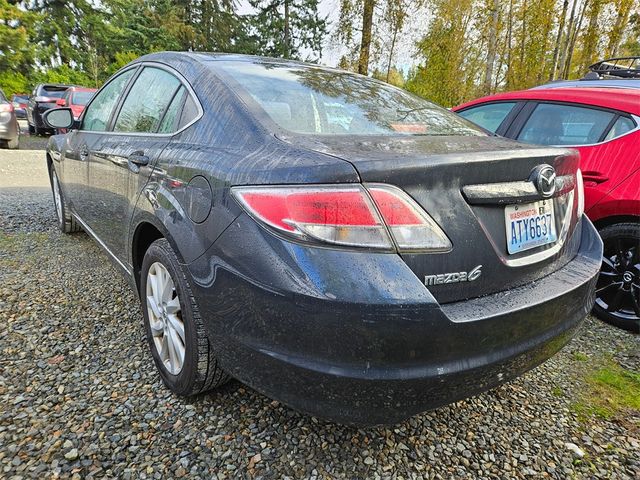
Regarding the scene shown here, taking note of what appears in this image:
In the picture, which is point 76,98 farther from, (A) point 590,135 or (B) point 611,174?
(B) point 611,174

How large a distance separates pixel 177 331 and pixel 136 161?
84 cm

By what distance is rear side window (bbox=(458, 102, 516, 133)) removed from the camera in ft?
11.1

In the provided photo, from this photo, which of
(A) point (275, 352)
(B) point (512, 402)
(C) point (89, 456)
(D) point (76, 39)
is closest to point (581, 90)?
(B) point (512, 402)

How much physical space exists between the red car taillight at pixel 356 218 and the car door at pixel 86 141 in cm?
194

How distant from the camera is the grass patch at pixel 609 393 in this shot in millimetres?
1919

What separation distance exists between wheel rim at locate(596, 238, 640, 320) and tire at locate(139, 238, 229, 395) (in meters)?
2.47

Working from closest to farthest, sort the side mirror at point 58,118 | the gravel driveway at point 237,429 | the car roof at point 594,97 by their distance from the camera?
the gravel driveway at point 237,429
the car roof at point 594,97
the side mirror at point 58,118

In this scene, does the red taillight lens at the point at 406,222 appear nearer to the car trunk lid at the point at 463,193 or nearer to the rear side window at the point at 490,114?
the car trunk lid at the point at 463,193

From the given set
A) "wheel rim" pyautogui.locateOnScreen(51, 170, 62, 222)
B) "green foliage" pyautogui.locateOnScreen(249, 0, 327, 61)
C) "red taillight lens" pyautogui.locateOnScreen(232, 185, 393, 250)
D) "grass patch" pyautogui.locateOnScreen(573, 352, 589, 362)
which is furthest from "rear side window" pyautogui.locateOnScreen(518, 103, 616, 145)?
"green foliage" pyautogui.locateOnScreen(249, 0, 327, 61)

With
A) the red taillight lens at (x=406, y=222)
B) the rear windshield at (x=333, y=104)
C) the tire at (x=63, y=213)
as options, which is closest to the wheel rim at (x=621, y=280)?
the rear windshield at (x=333, y=104)

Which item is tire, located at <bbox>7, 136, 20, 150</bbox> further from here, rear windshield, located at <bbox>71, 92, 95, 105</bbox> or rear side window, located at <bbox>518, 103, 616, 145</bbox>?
rear side window, located at <bbox>518, 103, 616, 145</bbox>

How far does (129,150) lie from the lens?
6.97 feet

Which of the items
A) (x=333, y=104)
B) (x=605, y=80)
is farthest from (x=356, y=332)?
(x=605, y=80)

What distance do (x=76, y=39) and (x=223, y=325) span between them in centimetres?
3873
